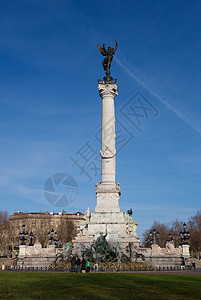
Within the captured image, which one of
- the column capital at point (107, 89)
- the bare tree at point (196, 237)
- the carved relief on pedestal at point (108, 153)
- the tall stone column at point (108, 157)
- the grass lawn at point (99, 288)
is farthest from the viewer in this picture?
the bare tree at point (196, 237)

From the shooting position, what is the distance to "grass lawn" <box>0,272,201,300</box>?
15.5 m

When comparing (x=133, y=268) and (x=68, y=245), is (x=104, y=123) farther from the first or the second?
(x=133, y=268)

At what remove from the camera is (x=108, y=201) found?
43750 mm

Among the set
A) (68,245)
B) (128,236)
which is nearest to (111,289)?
(68,245)

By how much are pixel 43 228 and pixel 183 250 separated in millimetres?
53104

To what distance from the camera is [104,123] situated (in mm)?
47375

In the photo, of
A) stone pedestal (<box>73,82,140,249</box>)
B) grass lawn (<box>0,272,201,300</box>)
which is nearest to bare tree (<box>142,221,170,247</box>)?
stone pedestal (<box>73,82,140,249</box>)

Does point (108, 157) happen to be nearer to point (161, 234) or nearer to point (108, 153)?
point (108, 153)

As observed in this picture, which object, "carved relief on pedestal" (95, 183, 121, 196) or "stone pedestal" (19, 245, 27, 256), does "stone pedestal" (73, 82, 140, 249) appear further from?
"stone pedestal" (19, 245, 27, 256)

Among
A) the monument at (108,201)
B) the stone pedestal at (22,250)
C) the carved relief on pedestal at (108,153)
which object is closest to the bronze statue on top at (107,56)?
the monument at (108,201)

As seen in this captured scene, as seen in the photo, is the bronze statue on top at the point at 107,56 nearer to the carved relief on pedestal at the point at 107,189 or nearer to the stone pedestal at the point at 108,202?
the stone pedestal at the point at 108,202

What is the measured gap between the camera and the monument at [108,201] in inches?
1634

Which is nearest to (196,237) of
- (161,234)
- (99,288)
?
(161,234)

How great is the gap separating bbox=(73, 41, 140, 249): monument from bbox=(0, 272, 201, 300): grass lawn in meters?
19.4
